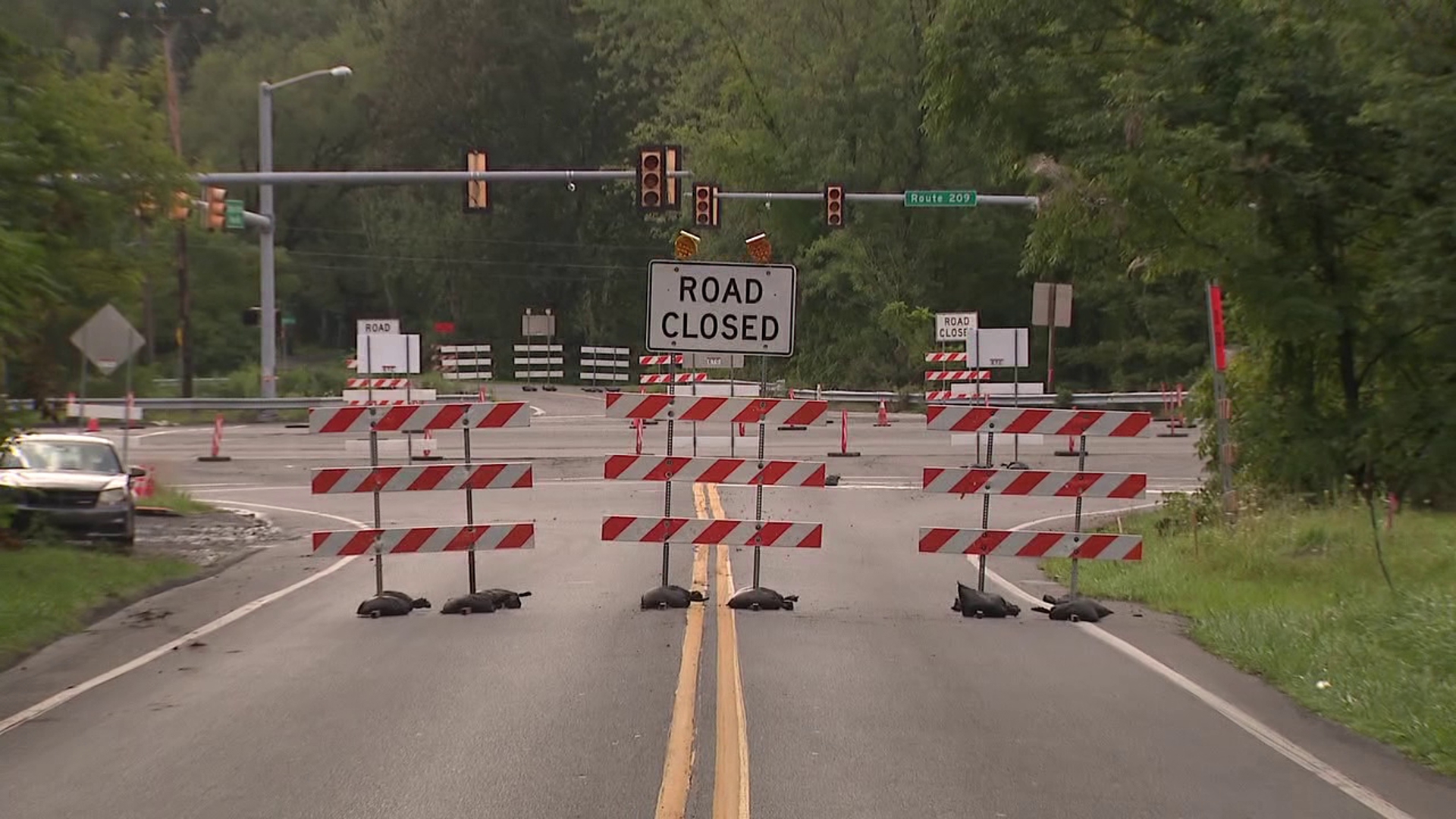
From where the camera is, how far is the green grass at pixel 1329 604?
10.2 metres

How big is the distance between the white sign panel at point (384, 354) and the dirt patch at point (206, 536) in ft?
35.5

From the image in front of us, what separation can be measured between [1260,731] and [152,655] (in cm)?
821

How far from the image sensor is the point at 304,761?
870 cm

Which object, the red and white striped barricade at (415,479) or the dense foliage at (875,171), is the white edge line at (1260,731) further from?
the red and white striped barricade at (415,479)

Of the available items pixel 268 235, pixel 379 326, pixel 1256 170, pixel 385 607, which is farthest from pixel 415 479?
pixel 268 235

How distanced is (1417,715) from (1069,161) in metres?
10.5

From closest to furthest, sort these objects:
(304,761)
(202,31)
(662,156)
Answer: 1. (304,761)
2. (662,156)
3. (202,31)

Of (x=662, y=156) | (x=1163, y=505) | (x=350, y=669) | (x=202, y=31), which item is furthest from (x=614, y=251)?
(x=350, y=669)

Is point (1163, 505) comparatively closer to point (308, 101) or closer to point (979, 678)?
point (979, 678)

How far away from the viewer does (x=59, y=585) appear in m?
15.7

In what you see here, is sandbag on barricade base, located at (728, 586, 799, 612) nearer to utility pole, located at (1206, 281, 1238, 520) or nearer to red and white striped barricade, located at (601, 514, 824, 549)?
red and white striped barricade, located at (601, 514, 824, 549)

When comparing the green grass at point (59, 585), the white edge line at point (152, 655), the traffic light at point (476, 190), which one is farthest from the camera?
the traffic light at point (476, 190)

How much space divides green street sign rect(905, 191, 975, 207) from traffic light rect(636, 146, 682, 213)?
6714mm

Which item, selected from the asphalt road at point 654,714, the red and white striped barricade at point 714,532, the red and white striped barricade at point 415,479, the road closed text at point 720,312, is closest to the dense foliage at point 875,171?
the red and white striped barricade at point 415,479
